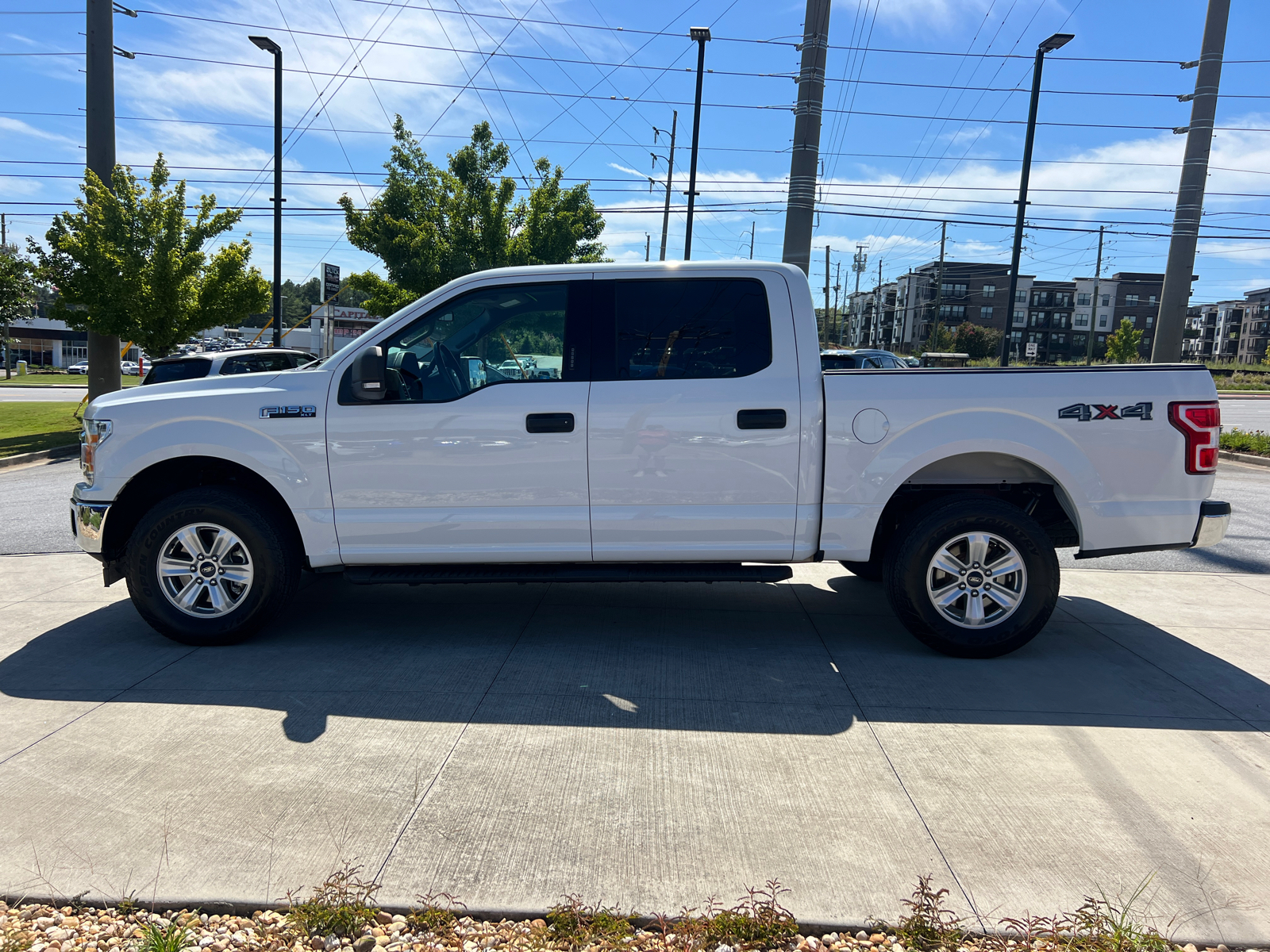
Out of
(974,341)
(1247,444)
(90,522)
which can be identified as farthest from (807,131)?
(974,341)

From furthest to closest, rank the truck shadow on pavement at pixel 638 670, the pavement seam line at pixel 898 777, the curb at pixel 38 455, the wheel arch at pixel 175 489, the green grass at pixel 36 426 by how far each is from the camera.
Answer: the green grass at pixel 36 426
the curb at pixel 38 455
the wheel arch at pixel 175 489
the truck shadow on pavement at pixel 638 670
the pavement seam line at pixel 898 777

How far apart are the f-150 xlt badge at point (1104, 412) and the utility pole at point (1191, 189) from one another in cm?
1320

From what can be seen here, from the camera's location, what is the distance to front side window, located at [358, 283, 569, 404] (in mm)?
5016

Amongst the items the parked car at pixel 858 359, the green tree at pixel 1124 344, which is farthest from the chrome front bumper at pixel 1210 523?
the green tree at pixel 1124 344

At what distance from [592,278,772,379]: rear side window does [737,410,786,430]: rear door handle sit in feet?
0.81

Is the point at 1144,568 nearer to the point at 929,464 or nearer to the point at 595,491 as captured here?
the point at 929,464

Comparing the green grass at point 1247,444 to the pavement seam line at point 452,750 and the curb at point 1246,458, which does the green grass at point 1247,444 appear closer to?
the curb at point 1246,458

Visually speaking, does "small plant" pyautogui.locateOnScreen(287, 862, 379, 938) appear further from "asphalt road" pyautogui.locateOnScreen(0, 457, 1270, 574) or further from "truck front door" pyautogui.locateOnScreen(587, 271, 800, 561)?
"asphalt road" pyautogui.locateOnScreen(0, 457, 1270, 574)

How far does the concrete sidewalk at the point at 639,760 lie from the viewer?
2.96m

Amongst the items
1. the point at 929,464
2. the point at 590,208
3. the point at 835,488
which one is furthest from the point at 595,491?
the point at 590,208

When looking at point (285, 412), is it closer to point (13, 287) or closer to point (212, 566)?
point (212, 566)

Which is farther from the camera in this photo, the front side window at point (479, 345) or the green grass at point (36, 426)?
the green grass at point (36, 426)

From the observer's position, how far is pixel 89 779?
11.7 ft

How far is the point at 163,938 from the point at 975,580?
4.11m
